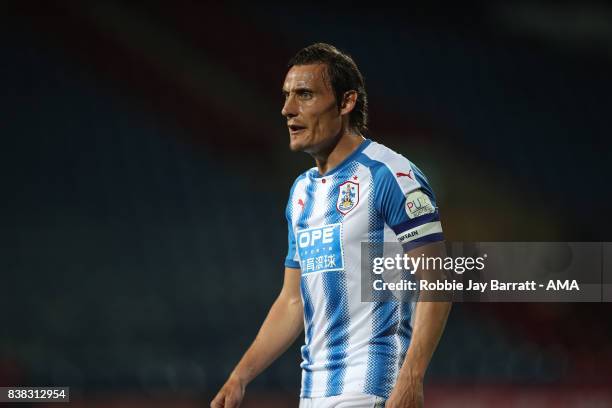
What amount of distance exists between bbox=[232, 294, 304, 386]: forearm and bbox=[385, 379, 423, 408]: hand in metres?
0.66

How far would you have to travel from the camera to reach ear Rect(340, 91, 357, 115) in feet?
10.1

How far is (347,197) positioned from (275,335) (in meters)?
0.56

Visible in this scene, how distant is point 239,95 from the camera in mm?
8062

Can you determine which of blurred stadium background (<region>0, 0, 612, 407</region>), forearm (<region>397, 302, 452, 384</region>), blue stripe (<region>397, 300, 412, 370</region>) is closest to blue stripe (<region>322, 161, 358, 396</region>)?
blue stripe (<region>397, 300, 412, 370</region>)

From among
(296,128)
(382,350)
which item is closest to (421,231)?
(382,350)

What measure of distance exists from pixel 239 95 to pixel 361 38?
1202 mm

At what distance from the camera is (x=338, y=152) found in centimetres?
303

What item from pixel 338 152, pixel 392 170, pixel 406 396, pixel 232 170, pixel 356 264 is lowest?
pixel 406 396

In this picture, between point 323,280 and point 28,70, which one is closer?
point 323,280

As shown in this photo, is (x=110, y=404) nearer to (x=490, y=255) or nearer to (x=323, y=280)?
(x=490, y=255)

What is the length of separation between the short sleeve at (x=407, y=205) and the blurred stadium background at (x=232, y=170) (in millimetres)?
4314

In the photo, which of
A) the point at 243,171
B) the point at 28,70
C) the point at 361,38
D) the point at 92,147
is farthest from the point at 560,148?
the point at 28,70

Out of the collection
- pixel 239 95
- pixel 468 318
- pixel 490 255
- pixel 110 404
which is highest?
pixel 239 95

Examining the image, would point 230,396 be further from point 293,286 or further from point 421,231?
point 421,231
